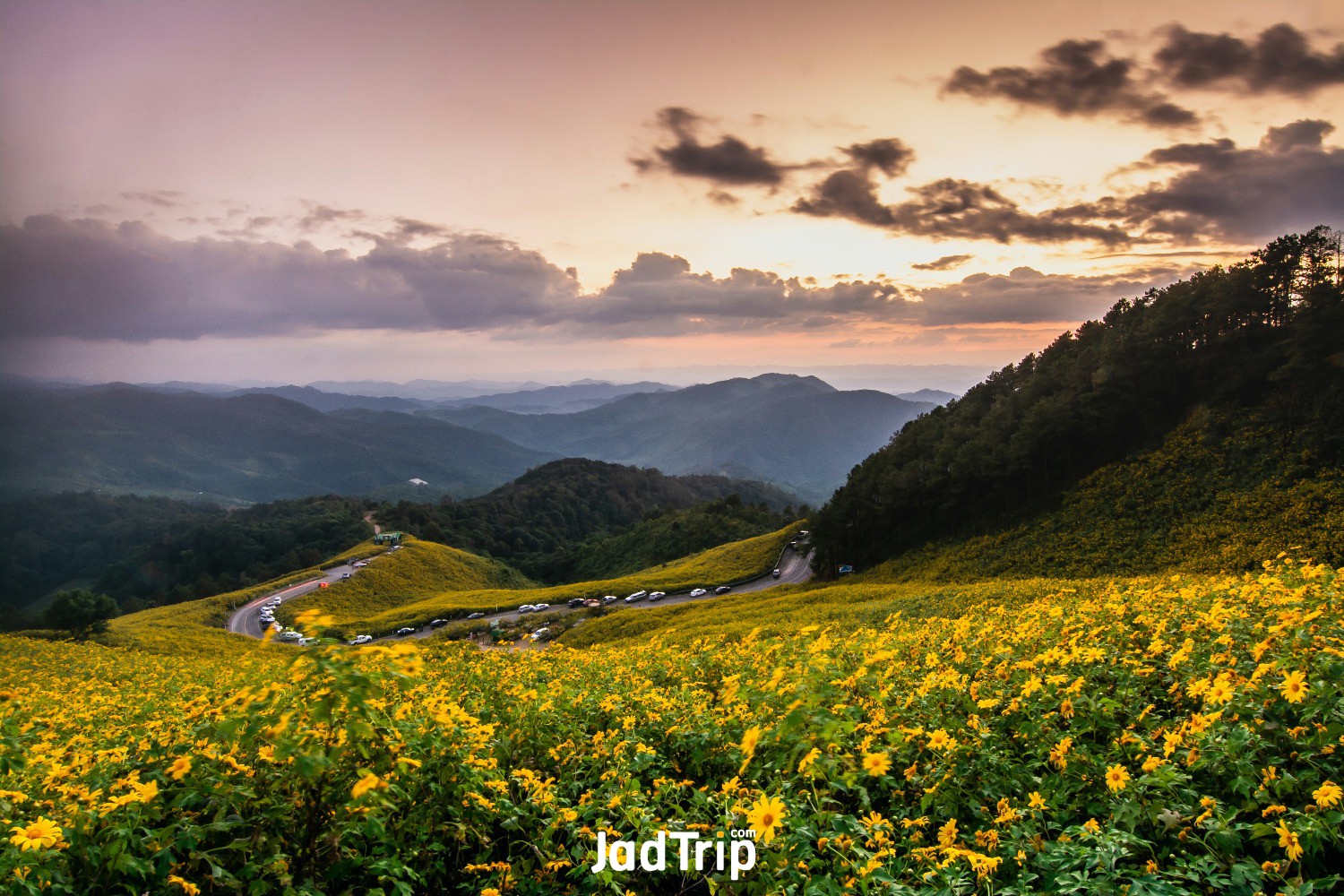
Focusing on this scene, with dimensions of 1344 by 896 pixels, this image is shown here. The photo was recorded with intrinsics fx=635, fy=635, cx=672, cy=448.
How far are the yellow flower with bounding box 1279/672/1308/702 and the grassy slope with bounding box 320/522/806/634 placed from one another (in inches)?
2178

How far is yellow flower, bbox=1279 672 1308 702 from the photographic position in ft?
12.4

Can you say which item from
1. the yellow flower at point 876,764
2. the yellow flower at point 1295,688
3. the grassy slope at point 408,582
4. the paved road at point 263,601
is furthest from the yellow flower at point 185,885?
the grassy slope at point 408,582

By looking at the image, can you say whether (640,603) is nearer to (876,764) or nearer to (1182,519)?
(1182,519)

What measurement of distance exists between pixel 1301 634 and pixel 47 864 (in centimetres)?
803

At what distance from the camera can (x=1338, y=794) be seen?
3125mm

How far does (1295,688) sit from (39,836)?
7002 millimetres

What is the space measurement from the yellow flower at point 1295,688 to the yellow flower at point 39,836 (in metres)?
6.74

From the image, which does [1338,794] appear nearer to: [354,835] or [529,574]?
[354,835]

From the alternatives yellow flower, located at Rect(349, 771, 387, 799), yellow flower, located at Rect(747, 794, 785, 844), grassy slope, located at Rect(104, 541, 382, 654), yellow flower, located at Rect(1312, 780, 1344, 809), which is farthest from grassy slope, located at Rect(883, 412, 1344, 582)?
grassy slope, located at Rect(104, 541, 382, 654)

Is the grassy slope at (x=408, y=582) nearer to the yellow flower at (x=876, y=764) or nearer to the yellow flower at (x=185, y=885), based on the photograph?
the yellow flower at (x=185, y=885)

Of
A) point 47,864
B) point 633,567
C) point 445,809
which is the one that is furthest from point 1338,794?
point 633,567

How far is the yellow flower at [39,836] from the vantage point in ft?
9.95

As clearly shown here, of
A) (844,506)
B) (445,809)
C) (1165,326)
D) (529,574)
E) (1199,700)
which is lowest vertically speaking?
(529,574)

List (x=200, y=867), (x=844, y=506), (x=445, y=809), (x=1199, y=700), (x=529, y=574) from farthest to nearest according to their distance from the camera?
(x=529, y=574) → (x=844, y=506) → (x=1199, y=700) → (x=445, y=809) → (x=200, y=867)
